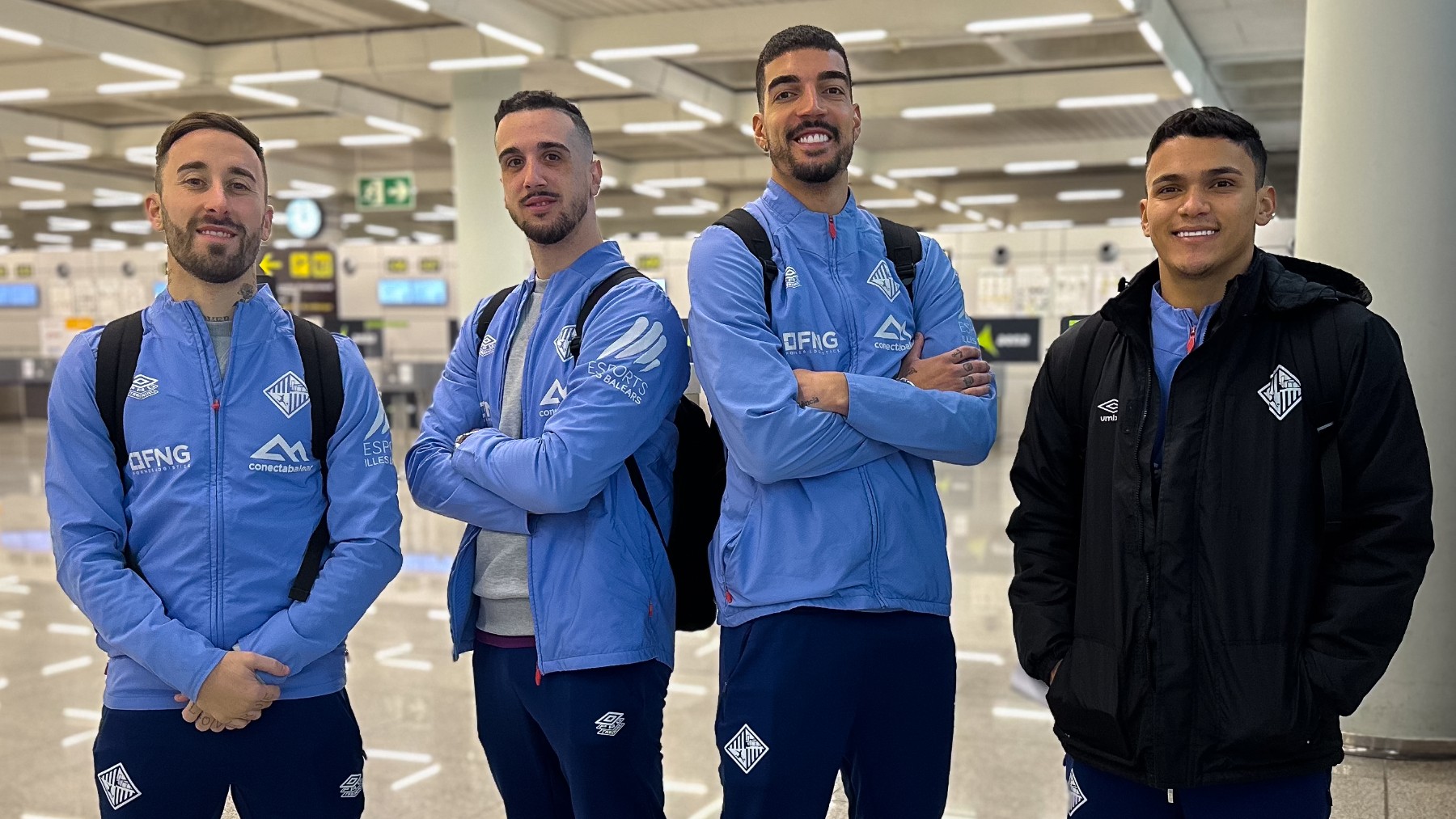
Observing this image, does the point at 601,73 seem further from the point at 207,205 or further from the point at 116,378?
the point at 116,378

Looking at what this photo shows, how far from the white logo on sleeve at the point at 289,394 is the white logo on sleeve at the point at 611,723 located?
0.83 metres

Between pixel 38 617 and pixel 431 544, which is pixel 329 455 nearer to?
pixel 38 617

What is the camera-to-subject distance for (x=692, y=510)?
2.67m

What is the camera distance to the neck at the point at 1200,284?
7.22 ft

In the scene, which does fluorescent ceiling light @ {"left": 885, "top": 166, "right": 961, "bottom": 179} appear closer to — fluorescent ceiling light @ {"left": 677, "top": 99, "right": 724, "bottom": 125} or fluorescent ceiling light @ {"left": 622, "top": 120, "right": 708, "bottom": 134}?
fluorescent ceiling light @ {"left": 622, "top": 120, "right": 708, "bottom": 134}

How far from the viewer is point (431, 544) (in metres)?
9.80

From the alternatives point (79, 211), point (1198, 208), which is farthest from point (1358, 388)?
point (79, 211)

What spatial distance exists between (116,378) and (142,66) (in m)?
13.5

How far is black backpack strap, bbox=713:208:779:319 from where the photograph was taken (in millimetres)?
2512

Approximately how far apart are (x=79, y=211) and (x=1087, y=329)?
3592 centimetres

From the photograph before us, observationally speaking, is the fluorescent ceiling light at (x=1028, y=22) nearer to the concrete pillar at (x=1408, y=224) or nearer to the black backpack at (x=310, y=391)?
the concrete pillar at (x=1408, y=224)

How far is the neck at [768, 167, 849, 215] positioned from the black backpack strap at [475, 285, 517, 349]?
25.4 inches

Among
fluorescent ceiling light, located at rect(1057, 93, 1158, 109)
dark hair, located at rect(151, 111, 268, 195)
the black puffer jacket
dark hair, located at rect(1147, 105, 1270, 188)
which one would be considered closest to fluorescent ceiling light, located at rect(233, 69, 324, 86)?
fluorescent ceiling light, located at rect(1057, 93, 1158, 109)

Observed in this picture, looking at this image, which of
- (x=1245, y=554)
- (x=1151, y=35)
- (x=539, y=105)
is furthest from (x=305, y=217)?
(x=1245, y=554)
